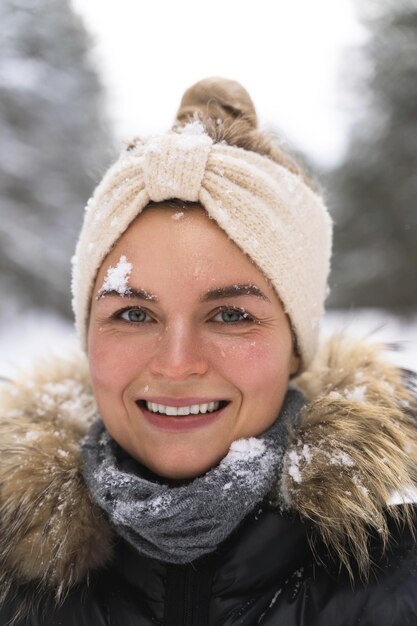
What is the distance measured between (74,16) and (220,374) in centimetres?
690

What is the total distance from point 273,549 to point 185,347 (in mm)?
494

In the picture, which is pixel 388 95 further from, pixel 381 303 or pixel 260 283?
pixel 260 283

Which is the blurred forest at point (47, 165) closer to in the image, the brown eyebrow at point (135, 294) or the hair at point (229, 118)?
the hair at point (229, 118)

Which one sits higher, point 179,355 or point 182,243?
point 182,243

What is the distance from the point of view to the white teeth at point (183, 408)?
133cm

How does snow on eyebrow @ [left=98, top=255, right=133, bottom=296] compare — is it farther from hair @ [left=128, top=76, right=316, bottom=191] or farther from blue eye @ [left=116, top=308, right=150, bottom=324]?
hair @ [left=128, top=76, right=316, bottom=191]

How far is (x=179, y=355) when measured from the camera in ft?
4.13

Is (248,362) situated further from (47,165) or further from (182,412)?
(47,165)

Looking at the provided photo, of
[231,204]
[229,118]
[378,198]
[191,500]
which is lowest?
[191,500]

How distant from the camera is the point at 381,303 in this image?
8305mm

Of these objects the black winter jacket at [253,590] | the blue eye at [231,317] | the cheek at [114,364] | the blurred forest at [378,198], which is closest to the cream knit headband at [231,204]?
the blue eye at [231,317]

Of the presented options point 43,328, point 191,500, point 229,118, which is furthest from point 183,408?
point 43,328

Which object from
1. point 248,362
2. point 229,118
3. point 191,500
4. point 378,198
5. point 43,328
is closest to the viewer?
point 191,500

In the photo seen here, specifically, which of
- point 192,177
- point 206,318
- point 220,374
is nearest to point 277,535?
point 220,374
